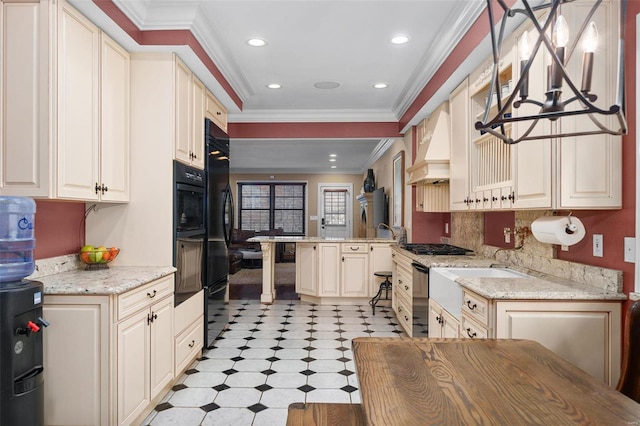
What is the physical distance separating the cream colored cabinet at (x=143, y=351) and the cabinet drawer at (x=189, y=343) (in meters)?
0.13

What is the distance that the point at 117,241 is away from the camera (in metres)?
2.83

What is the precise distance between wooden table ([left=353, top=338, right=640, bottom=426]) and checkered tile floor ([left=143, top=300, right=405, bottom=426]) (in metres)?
1.41

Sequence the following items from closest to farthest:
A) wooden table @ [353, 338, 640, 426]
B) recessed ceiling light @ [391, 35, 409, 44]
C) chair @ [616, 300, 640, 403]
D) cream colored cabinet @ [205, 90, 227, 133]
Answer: wooden table @ [353, 338, 640, 426] < chair @ [616, 300, 640, 403] < recessed ceiling light @ [391, 35, 409, 44] < cream colored cabinet @ [205, 90, 227, 133]

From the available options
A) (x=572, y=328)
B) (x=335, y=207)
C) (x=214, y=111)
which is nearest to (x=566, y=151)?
(x=572, y=328)

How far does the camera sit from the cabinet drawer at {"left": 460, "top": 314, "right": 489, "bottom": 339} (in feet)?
6.55

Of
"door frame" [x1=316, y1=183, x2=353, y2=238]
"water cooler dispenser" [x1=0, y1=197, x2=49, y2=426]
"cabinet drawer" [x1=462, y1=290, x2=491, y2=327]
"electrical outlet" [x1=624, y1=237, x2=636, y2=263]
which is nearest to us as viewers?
"water cooler dispenser" [x1=0, y1=197, x2=49, y2=426]

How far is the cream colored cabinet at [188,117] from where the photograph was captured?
9.55 ft

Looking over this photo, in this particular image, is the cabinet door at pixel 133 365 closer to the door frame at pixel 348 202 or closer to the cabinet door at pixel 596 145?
the cabinet door at pixel 596 145

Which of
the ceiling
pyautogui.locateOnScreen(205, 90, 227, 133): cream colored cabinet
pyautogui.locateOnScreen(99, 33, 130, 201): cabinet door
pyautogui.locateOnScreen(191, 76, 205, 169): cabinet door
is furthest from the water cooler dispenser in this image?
pyautogui.locateOnScreen(205, 90, 227, 133): cream colored cabinet

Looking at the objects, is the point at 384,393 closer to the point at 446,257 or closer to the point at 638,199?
the point at 638,199

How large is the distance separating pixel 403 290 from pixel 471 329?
1.88m

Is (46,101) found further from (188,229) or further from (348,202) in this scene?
(348,202)

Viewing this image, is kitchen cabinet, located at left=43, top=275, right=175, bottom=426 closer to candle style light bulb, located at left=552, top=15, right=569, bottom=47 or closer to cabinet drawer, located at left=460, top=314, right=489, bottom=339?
cabinet drawer, located at left=460, top=314, right=489, bottom=339

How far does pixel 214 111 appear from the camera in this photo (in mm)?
3836
